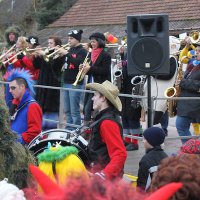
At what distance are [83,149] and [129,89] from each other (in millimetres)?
3837

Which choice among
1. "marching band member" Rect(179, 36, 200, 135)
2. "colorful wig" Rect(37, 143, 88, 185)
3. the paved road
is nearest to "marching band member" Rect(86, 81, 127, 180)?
"colorful wig" Rect(37, 143, 88, 185)

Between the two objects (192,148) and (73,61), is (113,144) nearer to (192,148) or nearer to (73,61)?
(192,148)

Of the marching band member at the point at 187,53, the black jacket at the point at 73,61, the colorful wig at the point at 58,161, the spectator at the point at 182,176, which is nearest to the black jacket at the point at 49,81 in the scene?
the black jacket at the point at 73,61

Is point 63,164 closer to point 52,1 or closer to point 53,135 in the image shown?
point 53,135

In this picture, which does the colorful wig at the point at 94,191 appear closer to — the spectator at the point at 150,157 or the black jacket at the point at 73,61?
the spectator at the point at 150,157

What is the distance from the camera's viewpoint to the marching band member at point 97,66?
27.0 ft

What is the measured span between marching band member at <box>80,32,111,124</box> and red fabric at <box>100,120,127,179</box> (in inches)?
150

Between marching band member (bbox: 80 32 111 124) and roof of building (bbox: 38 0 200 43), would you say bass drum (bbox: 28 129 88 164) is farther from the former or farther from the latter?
roof of building (bbox: 38 0 200 43)

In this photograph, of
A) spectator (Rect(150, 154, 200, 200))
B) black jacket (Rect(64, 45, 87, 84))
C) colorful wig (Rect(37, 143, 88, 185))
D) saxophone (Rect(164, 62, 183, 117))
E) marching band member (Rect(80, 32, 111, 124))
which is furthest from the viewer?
black jacket (Rect(64, 45, 87, 84))

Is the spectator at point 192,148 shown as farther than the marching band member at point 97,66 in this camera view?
No

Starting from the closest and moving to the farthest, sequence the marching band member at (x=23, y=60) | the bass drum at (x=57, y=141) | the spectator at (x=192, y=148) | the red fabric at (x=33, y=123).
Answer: the spectator at (x=192, y=148), the bass drum at (x=57, y=141), the red fabric at (x=33, y=123), the marching band member at (x=23, y=60)

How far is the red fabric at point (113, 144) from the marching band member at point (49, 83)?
4263mm

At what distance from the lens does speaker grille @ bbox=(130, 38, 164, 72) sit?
21.5 feet

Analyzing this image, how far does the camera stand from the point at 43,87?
828 cm
